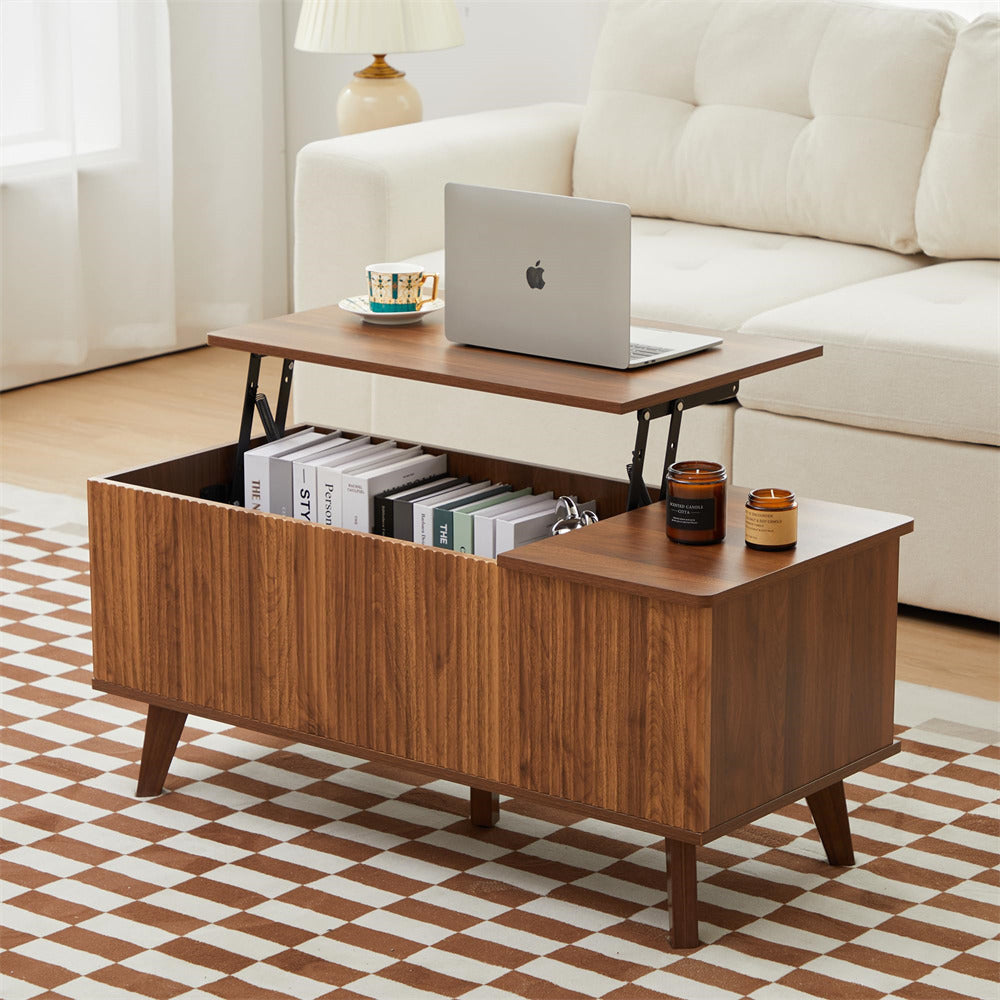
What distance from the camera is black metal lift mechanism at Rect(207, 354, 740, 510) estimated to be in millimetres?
2152

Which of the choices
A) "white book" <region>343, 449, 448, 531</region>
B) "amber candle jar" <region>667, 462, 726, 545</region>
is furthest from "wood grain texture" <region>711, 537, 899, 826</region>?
"white book" <region>343, 449, 448, 531</region>

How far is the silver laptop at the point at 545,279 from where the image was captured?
2.15m

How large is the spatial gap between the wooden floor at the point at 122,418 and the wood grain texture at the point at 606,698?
46.1 inches

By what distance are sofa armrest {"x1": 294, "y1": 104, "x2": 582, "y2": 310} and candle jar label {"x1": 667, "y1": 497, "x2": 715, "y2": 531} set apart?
1.65 m

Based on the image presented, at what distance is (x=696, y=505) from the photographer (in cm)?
203

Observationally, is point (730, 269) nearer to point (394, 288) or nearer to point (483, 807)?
point (394, 288)

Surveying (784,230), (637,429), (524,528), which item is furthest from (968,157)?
(524,528)

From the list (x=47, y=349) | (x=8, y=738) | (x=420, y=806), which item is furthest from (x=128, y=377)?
(x=420, y=806)

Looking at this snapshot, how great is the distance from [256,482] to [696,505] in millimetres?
654

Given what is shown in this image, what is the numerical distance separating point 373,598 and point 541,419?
121cm

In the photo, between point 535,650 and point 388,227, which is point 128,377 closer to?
point 388,227

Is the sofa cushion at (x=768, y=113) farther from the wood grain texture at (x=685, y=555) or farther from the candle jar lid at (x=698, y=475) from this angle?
the candle jar lid at (x=698, y=475)

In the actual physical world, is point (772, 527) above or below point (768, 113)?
below

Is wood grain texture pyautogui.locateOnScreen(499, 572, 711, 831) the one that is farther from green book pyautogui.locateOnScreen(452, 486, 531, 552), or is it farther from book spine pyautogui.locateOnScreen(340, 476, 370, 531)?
book spine pyautogui.locateOnScreen(340, 476, 370, 531)
